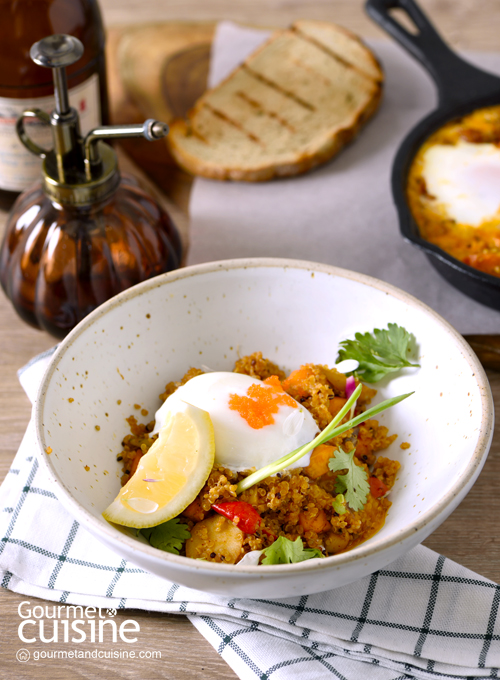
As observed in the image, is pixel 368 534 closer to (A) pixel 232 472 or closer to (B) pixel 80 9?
(A) pixel 232 472

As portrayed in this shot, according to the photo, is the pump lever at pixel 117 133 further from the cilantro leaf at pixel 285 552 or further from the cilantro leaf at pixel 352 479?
the cilantro leaf at pixel 285 552

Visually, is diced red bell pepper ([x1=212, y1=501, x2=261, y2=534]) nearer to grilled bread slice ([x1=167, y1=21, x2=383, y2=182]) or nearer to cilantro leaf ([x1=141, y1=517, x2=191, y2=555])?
cilantro leaf ([x1=141, y1=517, x2=191, y2=555])

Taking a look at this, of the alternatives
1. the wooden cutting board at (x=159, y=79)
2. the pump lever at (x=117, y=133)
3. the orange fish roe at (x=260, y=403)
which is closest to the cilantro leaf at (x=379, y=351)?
the orange fish roe at (x=260, y=403)

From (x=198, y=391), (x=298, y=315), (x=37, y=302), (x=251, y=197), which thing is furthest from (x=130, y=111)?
(x=198, y=391)

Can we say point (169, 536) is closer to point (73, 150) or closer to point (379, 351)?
point (379, 351)

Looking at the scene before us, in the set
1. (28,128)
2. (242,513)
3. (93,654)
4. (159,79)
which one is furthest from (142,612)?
(159,79)

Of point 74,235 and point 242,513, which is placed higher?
point 74,235

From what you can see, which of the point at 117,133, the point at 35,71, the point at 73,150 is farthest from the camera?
the point at 35,71

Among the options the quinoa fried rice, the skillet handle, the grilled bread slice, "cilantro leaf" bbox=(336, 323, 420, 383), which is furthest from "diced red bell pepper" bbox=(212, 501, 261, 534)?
the skillet handle
